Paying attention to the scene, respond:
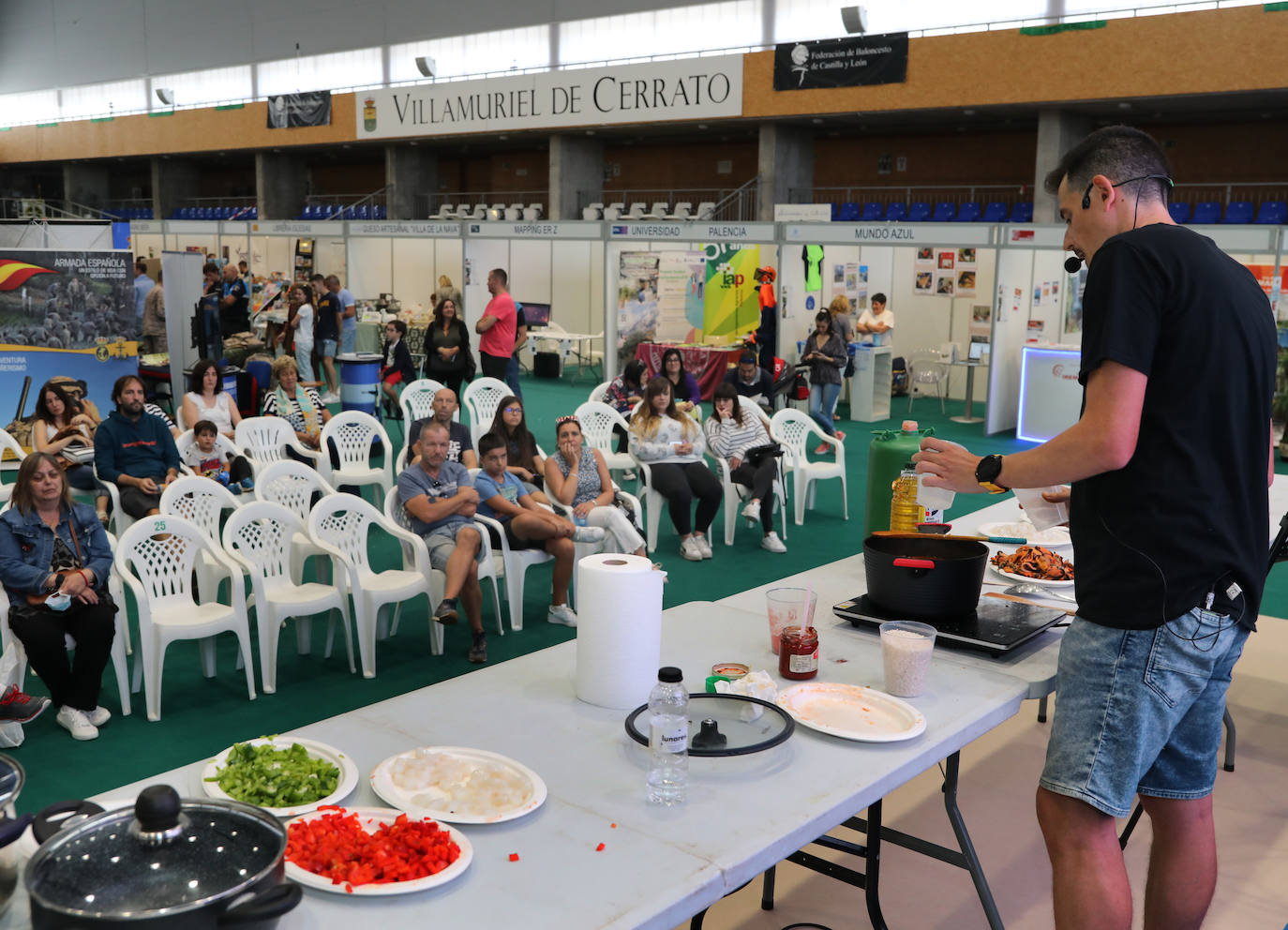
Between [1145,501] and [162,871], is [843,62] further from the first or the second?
[162,871]

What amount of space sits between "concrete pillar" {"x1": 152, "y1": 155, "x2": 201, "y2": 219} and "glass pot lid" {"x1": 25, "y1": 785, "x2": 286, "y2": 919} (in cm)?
3071

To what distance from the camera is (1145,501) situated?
6.48 ft

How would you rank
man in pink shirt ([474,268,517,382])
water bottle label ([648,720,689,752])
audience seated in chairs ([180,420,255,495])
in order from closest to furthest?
water bottle label ([648,720,689,752]), audience seated in chairs ([180,420,255,495]), man in pink shirt ([474,268,517,382])

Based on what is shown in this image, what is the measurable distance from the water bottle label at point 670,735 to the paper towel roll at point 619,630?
350 millimetres

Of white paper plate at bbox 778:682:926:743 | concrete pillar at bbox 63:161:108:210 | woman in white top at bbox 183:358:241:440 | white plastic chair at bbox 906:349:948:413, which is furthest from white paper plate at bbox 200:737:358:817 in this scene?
concrete pillar at bbox 63:161:108:210

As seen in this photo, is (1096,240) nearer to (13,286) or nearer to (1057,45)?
(13,286)

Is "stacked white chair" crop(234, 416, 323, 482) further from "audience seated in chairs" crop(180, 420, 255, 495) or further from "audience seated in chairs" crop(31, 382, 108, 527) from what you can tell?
"audience seated in chairs" crop(31, 382, 108, 527)

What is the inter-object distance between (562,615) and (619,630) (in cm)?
349

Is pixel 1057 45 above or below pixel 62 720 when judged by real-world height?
above

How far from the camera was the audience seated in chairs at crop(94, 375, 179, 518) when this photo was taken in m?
5.96

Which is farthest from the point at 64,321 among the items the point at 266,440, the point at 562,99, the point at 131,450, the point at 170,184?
the point at 170,184

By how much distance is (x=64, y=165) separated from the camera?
31688 mm

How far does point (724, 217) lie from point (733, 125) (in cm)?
171

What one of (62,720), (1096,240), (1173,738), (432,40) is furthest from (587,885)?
(432,40)
